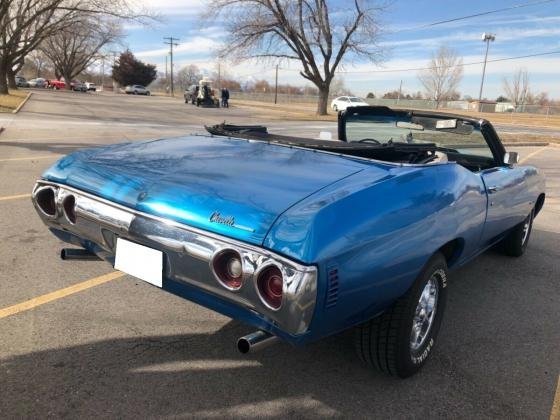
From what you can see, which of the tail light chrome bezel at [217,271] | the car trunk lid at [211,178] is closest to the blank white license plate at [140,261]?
the car trunk lid at [211,178]

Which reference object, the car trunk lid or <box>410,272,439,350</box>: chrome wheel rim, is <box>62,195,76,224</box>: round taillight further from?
<box>410,272,439,350</box>: chrome wheel rim

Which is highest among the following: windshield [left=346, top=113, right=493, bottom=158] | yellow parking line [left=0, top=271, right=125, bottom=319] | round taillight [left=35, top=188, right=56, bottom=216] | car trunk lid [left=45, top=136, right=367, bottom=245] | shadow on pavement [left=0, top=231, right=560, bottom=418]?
windshield [left=346, top=113, right=493, bottom=158]

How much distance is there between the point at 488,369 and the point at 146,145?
8.31ft

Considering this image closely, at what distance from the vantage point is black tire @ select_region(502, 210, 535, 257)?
462cm

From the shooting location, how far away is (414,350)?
106 inches

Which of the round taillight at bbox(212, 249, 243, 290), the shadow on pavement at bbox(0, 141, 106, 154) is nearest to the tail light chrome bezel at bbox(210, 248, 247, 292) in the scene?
the round taillight at bbox(212, 249, 243, 290)

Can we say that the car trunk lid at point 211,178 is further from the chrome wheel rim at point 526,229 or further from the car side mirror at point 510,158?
the chrome wheel rim at point 526,229

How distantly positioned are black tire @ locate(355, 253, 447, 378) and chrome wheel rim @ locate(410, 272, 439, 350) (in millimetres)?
53

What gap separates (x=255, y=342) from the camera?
6.81ft

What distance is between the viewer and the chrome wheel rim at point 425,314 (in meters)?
2.68

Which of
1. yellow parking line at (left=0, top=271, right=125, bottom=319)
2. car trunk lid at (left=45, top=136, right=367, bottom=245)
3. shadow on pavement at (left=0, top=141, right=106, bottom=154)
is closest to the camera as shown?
car trunk lid at (left=45, top=136, right=367, bottom=245)

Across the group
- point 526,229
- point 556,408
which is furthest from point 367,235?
point 526,229

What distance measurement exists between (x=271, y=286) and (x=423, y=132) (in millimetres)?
2660

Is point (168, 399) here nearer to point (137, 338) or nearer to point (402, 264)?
point (137, 338)
